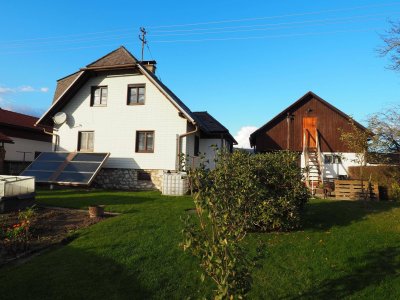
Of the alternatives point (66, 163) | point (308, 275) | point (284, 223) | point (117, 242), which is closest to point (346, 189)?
point (284, 223)

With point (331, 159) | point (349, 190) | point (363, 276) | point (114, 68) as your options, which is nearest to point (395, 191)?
point (349, 190)

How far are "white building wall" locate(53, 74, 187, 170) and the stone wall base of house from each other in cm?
36

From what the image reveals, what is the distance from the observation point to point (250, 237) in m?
8.15

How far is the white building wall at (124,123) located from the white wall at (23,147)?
9.12 meters

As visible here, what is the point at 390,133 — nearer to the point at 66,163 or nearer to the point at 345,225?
the point at 345,225

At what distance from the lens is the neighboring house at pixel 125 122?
19.5 metres

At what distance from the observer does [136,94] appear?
20531 mm

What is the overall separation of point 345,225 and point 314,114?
20195 mm

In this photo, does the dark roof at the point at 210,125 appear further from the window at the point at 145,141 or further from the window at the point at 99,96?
the window at the point at 99,96

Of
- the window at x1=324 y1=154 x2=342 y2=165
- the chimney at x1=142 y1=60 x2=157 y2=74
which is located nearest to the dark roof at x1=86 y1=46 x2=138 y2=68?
the chimney at x1=142 y1=60 x2=157 y2=74

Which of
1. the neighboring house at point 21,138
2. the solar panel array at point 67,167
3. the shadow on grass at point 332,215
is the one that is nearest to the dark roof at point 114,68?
the solar panel array at point 67,167

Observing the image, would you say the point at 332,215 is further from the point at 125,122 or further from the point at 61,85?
the point at 61,85

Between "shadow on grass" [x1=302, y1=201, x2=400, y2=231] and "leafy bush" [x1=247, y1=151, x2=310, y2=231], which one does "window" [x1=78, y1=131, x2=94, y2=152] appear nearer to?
"shadow on grass" [x1=302, y1=201, x2=400, y2=231]

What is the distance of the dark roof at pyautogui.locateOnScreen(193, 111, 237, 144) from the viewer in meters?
22.7
